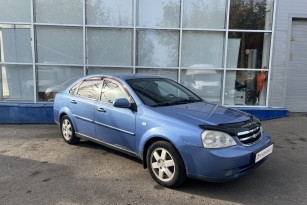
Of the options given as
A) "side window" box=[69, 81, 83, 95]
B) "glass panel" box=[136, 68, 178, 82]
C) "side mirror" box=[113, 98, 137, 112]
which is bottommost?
"side mirror" box=[113, 98, 137, 112]

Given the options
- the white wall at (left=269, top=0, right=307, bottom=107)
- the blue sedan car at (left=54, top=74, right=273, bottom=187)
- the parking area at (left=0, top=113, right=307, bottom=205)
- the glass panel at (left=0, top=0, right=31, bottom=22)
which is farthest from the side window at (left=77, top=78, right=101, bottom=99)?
the white wall at (left=269, top=0, right=307, bottom=107)

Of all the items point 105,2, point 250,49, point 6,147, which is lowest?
point 6,147

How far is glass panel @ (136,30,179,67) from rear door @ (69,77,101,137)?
3.14m

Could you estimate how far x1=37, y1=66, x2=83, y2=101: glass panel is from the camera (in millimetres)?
7863

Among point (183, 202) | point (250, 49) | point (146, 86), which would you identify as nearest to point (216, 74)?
point (250, 49)

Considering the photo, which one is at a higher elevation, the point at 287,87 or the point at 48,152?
the point at 287,87

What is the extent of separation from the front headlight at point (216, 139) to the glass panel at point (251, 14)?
18.5ft

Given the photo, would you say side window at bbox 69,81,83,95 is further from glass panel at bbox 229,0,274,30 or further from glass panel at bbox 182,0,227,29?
glass panel at bbox 229,0,274,30

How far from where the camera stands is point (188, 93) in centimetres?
474

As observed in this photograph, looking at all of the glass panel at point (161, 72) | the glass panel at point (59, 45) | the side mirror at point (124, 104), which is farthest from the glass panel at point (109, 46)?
the side mirror at point (124, 104)

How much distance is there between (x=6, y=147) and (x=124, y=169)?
2.81m

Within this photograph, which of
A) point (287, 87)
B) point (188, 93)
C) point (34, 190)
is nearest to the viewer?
point (34, 190)

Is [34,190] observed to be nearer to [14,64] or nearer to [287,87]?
[14,64]

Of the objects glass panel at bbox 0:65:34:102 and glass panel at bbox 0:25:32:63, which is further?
glass panel at bbox 0:65:34:102
